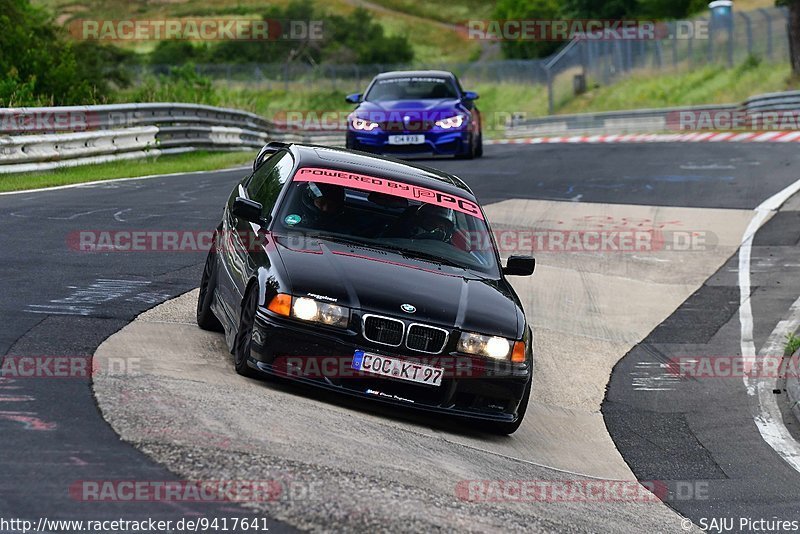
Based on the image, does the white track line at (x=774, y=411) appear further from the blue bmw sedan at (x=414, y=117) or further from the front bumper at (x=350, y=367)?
the blue bmw sedan at (x=414, y=117)

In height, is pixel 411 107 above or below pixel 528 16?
above

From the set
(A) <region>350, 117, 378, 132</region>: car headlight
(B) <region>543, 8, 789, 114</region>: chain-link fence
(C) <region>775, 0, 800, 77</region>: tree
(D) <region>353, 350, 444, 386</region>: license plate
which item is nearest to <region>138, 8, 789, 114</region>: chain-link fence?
(B) <region>543, 8, 789, 114</region>: chain-link fence

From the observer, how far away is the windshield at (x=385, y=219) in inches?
346

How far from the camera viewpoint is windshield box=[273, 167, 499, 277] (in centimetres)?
878

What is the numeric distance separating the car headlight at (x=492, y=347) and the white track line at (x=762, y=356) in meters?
2.00

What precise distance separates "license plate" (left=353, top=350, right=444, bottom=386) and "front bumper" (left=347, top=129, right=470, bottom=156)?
15113mm

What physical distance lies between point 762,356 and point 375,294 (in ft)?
16.5

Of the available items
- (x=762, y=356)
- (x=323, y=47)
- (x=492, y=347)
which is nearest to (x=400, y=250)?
(x=492, y=347)

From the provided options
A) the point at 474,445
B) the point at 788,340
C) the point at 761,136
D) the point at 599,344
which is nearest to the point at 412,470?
the point at 474,445

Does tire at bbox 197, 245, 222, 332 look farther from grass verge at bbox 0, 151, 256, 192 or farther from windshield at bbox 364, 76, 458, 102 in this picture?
windshield at bbox 364, 76, 458, 102

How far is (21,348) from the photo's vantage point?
7988 mm

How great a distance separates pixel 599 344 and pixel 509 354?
4.07 meters

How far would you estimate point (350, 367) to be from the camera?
303 inches

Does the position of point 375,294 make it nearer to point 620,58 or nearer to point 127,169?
point 127,169
